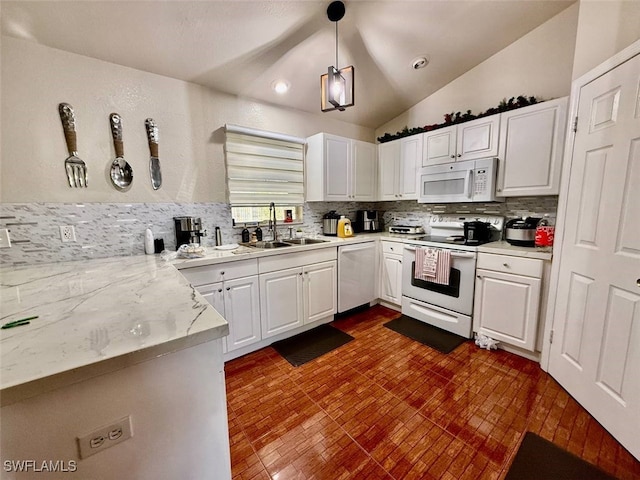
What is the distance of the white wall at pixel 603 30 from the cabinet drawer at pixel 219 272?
273 centimetres

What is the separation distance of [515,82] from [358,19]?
167 centimetres

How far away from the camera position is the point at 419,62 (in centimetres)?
262

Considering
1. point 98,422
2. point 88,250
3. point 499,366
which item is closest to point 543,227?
point 499,366

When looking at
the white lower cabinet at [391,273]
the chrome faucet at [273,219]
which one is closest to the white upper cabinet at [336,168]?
Result: the chrome faucet at [273,219]

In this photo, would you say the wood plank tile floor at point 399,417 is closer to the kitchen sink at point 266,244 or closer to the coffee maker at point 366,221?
the kitchen sink at point 266,244

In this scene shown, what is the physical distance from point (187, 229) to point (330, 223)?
5.35ft

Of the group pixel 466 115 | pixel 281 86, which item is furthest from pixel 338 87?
pixel 466 115

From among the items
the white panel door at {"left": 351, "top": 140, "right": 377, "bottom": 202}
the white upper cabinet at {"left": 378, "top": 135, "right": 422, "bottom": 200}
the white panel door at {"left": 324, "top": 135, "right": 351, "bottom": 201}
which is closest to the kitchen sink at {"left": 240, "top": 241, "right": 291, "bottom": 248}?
the white panel door at {"left": 324, "top": 135, "right": 351, "bottom": 201}

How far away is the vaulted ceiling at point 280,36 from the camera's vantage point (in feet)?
5.41

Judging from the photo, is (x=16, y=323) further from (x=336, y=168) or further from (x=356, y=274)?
(x=336, y=168)

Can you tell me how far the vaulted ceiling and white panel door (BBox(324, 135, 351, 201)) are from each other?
0.52 m

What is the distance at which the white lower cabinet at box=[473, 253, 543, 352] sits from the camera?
6.86 ft

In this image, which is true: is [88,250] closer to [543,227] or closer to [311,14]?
[311,14]

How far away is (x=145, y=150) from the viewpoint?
2.16 m
